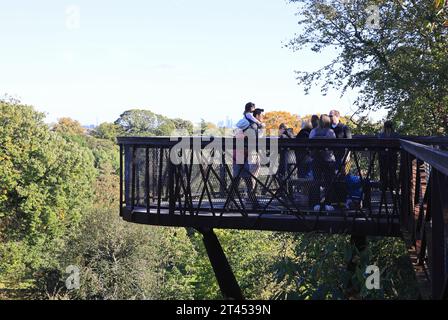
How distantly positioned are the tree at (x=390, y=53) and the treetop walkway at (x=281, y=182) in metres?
5.98

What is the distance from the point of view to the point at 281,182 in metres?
8.84

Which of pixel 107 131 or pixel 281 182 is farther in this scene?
pixel 107 131

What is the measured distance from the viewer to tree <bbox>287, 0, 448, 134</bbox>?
14.7 meters

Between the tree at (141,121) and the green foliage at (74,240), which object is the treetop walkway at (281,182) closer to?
the green foliage at (74,240)

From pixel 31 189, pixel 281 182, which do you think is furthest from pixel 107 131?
pixel 281 182

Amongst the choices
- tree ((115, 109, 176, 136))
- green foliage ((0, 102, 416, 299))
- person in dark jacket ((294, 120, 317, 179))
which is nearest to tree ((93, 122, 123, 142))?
tree ((115, 109, 176, 136))

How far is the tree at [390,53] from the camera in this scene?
14.7 metres

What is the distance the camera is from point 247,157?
353 inches

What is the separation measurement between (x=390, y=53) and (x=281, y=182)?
841cm

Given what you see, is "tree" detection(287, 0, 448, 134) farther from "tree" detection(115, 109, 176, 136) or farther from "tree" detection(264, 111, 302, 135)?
"tree" detection(115, 109, 176, 136)

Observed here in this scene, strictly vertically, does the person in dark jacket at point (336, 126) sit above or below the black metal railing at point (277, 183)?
above

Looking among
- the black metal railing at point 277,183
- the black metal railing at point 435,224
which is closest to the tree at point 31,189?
the black metal railing at point 277,183

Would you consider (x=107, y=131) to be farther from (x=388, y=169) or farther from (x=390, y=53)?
(x=388, y=169)
